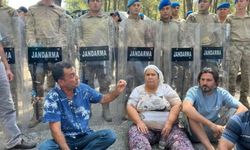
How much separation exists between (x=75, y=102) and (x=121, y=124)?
6.49 feet

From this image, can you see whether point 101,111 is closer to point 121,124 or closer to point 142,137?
point 121,124

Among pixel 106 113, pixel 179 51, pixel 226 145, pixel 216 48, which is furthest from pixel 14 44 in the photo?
pixel 226 145

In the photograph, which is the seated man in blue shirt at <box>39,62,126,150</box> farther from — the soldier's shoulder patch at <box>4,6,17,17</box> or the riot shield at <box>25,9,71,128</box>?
the soldier's shoulder patch at <box>4,6,17,17</box>

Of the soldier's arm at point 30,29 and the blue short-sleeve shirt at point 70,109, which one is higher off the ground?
the soldier's arm at point 30,29

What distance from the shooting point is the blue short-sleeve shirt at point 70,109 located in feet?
12.8

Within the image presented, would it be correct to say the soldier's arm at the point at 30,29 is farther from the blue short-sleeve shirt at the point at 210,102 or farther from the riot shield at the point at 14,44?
the blue short-sleeve shirt at the point at 210,102

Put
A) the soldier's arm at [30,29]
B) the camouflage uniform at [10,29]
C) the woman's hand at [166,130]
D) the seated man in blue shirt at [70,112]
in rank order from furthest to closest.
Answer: the soldier's arm at [30,29] < the camouflage uniform at [10,29] < the woman's hand at [166,130] < the seated man in blue shirt at [70,112]

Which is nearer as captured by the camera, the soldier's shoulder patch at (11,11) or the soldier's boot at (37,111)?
the soldier's shoulder patch at (11,11)

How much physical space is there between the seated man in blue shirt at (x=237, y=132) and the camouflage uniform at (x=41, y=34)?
3.31 m

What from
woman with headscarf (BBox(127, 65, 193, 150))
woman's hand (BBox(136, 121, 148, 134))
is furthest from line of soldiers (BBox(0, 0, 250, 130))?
woman's hand (BBox(136, 121, 148, 134))

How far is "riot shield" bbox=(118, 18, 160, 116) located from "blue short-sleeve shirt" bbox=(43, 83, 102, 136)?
77.9 inches

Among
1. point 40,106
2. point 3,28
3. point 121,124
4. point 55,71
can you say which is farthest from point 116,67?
point 55,71

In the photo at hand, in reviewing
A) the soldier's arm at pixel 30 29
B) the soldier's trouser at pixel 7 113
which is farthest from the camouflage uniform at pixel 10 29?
the soldier's trouser at pixel 7 113

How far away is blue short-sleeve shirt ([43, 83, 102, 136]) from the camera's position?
3910 mm
